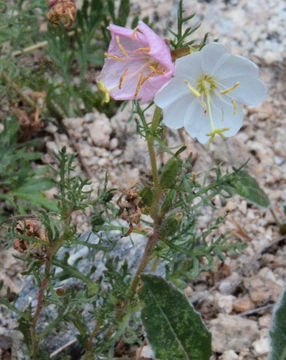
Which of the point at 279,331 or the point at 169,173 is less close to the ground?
the point at 169,173

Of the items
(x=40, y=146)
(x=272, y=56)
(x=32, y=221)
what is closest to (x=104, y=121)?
(x=40, y=146)

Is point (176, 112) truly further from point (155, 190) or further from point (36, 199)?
point (36, 199)

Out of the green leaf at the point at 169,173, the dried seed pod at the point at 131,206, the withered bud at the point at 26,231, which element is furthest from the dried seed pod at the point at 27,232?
the green leaf at the point at 169,173

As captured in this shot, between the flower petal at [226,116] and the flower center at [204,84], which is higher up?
the flower center at [204,84]

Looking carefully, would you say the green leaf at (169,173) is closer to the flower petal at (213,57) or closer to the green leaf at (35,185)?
the flower petal at (213,57)

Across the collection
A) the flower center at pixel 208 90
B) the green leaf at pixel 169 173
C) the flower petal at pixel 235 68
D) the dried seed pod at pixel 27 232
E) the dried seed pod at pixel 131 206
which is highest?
the flower petal at pixel 235 68

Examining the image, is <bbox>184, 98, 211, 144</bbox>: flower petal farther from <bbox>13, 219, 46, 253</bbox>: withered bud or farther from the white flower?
<bbox>13, 219, 46, 253</bbox>: withered bud

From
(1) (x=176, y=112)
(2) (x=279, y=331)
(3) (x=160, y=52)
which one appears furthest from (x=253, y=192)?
(3) (x=160, y=52)
